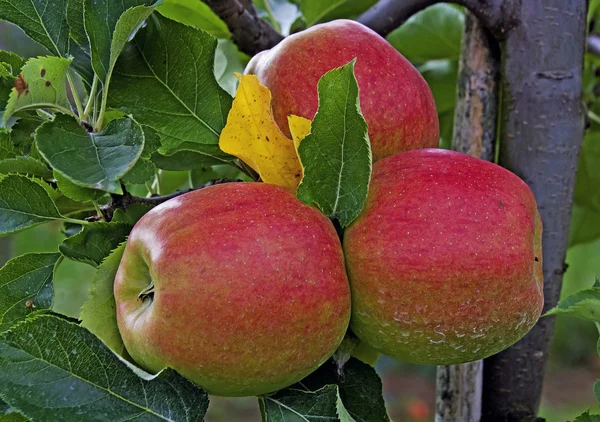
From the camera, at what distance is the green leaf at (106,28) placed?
57 centimetres

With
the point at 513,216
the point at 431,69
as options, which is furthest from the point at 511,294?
the point at 431,69

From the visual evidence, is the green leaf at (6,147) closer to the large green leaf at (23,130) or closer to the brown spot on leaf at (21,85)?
the large green leaf at (23,130)

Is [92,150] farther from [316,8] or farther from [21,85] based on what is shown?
[316,8]

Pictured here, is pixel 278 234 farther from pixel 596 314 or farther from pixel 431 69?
pixel 431 69

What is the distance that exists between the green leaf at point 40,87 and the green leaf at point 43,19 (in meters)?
0.06

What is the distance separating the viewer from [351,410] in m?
0.63

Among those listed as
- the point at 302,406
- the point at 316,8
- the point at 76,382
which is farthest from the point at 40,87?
the point at 316,8

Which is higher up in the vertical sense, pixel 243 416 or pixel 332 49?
pixel 332 49

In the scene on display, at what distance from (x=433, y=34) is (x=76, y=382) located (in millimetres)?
737

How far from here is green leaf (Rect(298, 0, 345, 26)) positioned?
3.10ft

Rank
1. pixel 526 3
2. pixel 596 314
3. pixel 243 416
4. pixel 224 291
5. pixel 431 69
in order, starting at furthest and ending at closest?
pixel 243 416, pixel 431 69, pixel 526 3, pixel 596 314, pixel 224 291

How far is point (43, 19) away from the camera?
610 millimetres

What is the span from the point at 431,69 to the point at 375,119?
52 centimetres

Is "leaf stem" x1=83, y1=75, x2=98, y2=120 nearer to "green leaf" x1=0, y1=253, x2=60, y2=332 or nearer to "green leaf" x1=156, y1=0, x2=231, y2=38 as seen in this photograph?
"green leaf" x1=0, y1=253, x2=60, y2=332
